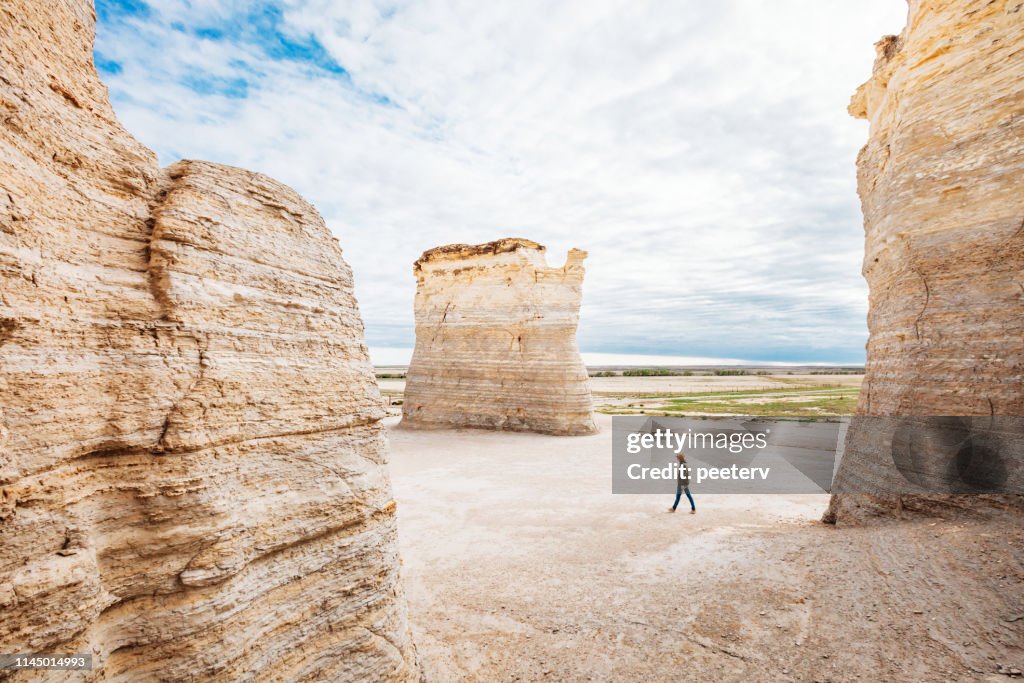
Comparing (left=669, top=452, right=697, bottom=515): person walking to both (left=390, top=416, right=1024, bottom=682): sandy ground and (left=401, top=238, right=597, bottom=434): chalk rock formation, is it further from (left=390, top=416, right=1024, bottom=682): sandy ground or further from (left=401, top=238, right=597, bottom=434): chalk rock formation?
(left=401, top=238, right=597, bottom=434): chalk rock formation

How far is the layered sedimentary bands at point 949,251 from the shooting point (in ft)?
22.7

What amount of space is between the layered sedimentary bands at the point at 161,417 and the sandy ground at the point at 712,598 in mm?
2111

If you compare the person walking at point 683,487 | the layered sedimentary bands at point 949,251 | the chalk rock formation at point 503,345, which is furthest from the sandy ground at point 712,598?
the chalk rock formation at point 503,345

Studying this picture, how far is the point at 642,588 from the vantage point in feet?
23.0

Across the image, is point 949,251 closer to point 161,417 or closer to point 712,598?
point 712,598

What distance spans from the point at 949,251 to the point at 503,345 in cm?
1625

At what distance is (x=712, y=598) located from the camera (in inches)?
259

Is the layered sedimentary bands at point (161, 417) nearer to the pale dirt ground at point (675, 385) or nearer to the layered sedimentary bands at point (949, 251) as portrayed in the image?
the layered sedimentary bands at point (949, 251)

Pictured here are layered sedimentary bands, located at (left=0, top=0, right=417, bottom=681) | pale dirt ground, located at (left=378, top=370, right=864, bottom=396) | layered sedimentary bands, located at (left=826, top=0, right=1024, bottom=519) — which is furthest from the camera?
pale dirt ground, located at (left=378, top=370, right=864, bottom=396)

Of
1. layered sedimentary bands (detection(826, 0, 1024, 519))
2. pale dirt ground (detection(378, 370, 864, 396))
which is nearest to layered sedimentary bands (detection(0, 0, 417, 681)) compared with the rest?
layered sedimentary bands (detection(826, 0, 1024, 519))

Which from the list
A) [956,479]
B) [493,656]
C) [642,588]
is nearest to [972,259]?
[956,479]

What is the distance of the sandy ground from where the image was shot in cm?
513

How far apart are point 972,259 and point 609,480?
923 cm

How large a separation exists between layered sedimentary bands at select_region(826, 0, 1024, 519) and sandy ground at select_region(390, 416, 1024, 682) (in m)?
1.41
